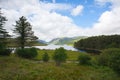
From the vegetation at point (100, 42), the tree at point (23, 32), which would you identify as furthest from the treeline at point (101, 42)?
the tree at point (23, 32)

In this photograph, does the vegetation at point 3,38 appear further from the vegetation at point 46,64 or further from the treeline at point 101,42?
the treeline at point 101,42

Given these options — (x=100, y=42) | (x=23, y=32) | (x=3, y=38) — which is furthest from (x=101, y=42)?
(x=3, y=38)

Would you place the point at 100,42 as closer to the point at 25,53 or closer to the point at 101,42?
the point at 101,42

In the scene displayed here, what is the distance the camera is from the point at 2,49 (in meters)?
48.2

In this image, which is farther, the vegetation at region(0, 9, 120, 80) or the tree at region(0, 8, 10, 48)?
the tree at region(0, 8, 10, 48)

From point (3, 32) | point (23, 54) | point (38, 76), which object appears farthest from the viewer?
point (23, 54)

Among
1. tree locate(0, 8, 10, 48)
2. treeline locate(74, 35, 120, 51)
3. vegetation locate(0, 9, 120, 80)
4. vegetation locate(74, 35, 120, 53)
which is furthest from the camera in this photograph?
treeline locate(74, 35, 120, 51)

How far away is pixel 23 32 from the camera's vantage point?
2259 inches

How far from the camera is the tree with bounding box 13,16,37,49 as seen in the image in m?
57.0

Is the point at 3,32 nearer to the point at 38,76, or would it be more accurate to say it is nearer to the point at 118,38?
the point at 38,76

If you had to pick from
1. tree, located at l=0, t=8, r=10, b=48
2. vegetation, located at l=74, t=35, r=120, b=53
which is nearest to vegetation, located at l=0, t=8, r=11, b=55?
tree, located at l=0, t=8, r=10, b=48

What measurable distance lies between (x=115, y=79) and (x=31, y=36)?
32541mm

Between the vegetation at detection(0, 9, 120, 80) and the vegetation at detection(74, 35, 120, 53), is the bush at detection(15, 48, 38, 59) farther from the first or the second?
the vegetation at detection(74, 35, 120, 53)

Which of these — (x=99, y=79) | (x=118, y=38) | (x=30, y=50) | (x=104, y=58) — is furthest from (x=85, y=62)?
A: (x=118, y=38)
